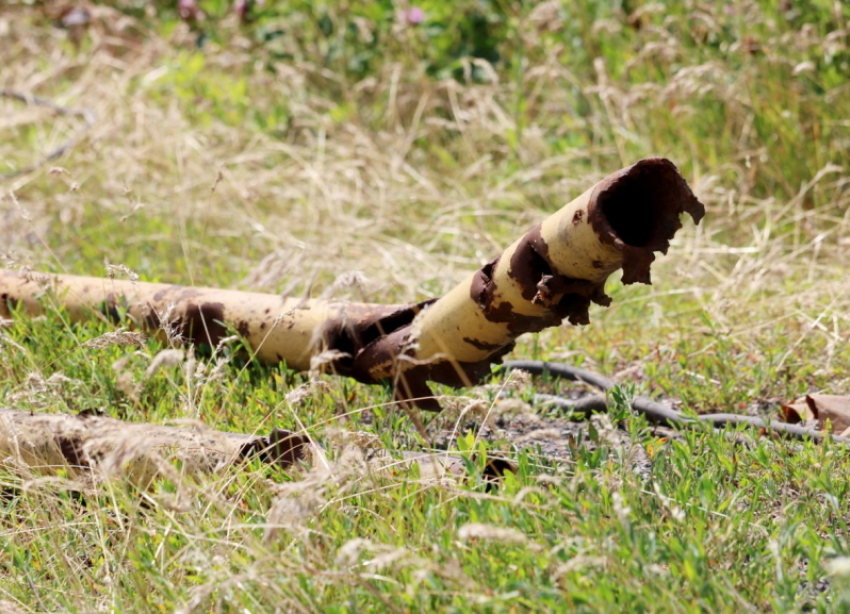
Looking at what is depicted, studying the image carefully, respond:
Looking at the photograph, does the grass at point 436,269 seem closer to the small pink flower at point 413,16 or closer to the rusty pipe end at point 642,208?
the small pink flower at point 413,16

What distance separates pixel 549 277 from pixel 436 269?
200cm

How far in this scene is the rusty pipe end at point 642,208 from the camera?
1.93 m

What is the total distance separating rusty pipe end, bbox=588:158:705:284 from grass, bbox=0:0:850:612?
1.13 ft

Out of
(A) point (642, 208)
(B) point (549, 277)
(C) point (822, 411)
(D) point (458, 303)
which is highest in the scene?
(A) point (642, 208)

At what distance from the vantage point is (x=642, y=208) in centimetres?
203

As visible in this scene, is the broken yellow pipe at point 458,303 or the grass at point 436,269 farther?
the broken yellow pipe at point 458,303

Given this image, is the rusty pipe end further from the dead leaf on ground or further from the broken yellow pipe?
the dead leaf on ground

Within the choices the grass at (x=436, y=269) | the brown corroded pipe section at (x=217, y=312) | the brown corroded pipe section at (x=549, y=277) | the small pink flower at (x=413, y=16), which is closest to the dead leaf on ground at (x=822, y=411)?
the grass at (x=436, y=269)

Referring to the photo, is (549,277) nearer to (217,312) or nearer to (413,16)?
(217,312)

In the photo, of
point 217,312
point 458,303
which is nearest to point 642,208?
point 458,303

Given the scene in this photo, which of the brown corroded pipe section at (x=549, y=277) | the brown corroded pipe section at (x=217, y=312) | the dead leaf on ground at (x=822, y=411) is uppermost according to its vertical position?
the brown corroded pipe section at (x=549, y=277)

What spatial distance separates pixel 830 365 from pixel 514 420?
0.92 metres

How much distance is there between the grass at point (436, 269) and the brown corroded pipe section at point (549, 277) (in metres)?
0.14

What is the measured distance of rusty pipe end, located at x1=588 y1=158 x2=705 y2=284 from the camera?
193 cm
